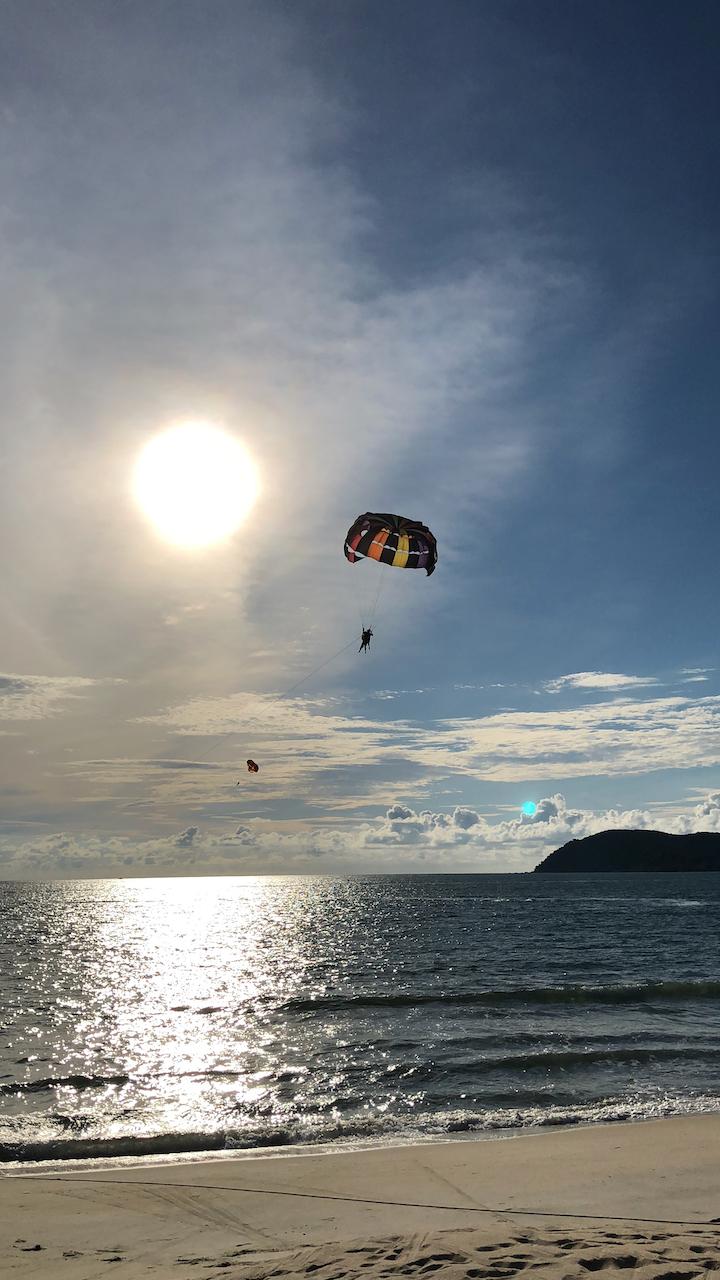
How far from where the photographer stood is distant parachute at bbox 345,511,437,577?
31359mm

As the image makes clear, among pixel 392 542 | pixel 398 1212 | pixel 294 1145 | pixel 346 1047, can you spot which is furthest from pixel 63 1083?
pixel 392 542

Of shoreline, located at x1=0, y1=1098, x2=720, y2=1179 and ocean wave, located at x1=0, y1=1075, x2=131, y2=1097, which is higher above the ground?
shoreline, located at x1=0, y1=1098, x2=720, y2=1179

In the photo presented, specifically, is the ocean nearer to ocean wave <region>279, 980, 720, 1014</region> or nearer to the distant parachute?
ocean wave <region>279, 980, 720, 1014</region>

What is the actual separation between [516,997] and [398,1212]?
2137cm

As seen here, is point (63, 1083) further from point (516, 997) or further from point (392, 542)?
point (392, 542)

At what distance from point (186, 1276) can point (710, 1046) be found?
1824cm

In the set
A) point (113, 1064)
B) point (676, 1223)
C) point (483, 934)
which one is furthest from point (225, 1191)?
point (483, 934)

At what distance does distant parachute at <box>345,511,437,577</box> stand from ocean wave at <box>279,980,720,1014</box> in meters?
16.8

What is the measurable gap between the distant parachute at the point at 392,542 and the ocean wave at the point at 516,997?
16.8m

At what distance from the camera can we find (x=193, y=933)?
8338cm

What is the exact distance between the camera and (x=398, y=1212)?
10148 mm

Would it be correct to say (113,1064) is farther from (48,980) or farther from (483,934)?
(483,934)

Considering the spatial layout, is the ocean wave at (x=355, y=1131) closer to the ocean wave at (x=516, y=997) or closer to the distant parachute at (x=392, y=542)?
the ocean wave at (x=516, y=997)

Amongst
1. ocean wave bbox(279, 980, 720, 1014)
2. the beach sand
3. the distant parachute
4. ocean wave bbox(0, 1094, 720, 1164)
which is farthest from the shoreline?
the distant parachute
